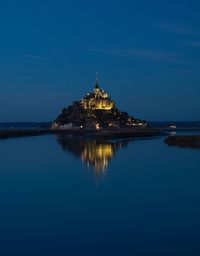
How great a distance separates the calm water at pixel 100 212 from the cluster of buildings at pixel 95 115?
123m

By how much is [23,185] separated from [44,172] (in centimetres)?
629

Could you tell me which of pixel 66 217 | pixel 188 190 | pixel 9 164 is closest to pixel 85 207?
pixel 66 217

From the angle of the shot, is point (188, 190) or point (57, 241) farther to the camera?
point (188, 190)

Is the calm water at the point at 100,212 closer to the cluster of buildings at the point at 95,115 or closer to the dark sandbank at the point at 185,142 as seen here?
the dark sandbank at the point at 185,142

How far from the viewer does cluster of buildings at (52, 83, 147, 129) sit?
153 meters

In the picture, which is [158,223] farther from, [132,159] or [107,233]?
[132,159]

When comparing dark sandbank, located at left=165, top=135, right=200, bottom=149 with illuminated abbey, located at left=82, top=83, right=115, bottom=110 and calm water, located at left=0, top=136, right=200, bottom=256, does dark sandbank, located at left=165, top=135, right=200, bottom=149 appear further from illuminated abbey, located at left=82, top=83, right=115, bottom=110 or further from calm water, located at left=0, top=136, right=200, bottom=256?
illuminated abbey, located at left=82, top=83, right=115, bottom=110

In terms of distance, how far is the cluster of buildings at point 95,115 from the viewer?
152750 millimetres

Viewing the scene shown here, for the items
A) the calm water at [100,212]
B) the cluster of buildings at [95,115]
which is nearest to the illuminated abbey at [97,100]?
the cluster of buildings at [95,115]

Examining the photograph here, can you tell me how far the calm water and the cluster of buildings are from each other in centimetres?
12341

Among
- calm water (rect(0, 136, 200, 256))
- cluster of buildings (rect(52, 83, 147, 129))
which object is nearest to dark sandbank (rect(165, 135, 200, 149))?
calm water (rect(0, 136, 200, 256))

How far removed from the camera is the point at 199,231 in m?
13.4

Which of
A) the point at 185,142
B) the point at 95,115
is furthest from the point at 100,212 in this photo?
the point at 95,115

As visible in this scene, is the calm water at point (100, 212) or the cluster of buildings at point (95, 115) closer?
the calm water at point (100, 212)
